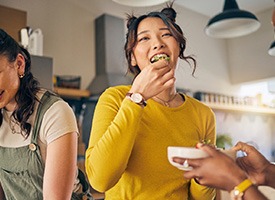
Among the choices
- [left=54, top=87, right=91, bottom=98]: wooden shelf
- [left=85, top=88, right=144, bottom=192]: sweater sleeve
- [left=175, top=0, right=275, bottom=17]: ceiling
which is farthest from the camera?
[left=175, top=0, right=275, bottom=17]: ceiling

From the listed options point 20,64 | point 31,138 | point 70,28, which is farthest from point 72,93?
point 31,138

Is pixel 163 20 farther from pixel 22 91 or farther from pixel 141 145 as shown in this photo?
pixel 22 91

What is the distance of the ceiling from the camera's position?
4.74 m

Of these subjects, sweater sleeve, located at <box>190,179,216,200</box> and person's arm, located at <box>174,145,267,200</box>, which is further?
sweater sleeve, located at <box>190,179,216,200</box>

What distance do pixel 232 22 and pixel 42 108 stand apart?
216cm

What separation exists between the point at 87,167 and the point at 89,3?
130 inches

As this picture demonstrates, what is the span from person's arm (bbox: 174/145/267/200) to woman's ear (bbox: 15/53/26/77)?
76 centimetres

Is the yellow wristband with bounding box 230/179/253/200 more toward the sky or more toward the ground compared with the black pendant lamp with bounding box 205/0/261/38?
more toward the ground

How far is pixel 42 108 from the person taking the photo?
3.59 feet

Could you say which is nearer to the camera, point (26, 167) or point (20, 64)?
point (26, 167)

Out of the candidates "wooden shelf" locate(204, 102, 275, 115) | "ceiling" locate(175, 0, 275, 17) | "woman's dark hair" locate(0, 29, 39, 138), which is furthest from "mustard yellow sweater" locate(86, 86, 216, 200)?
"ceiling" locate(175, 0, 275, 17)

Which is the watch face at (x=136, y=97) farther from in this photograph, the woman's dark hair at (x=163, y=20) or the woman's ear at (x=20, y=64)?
the woman's ear at (x=20, y=64)

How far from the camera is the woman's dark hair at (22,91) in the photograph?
1094 mm

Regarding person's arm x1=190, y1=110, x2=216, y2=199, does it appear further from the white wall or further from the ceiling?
the ceiling
